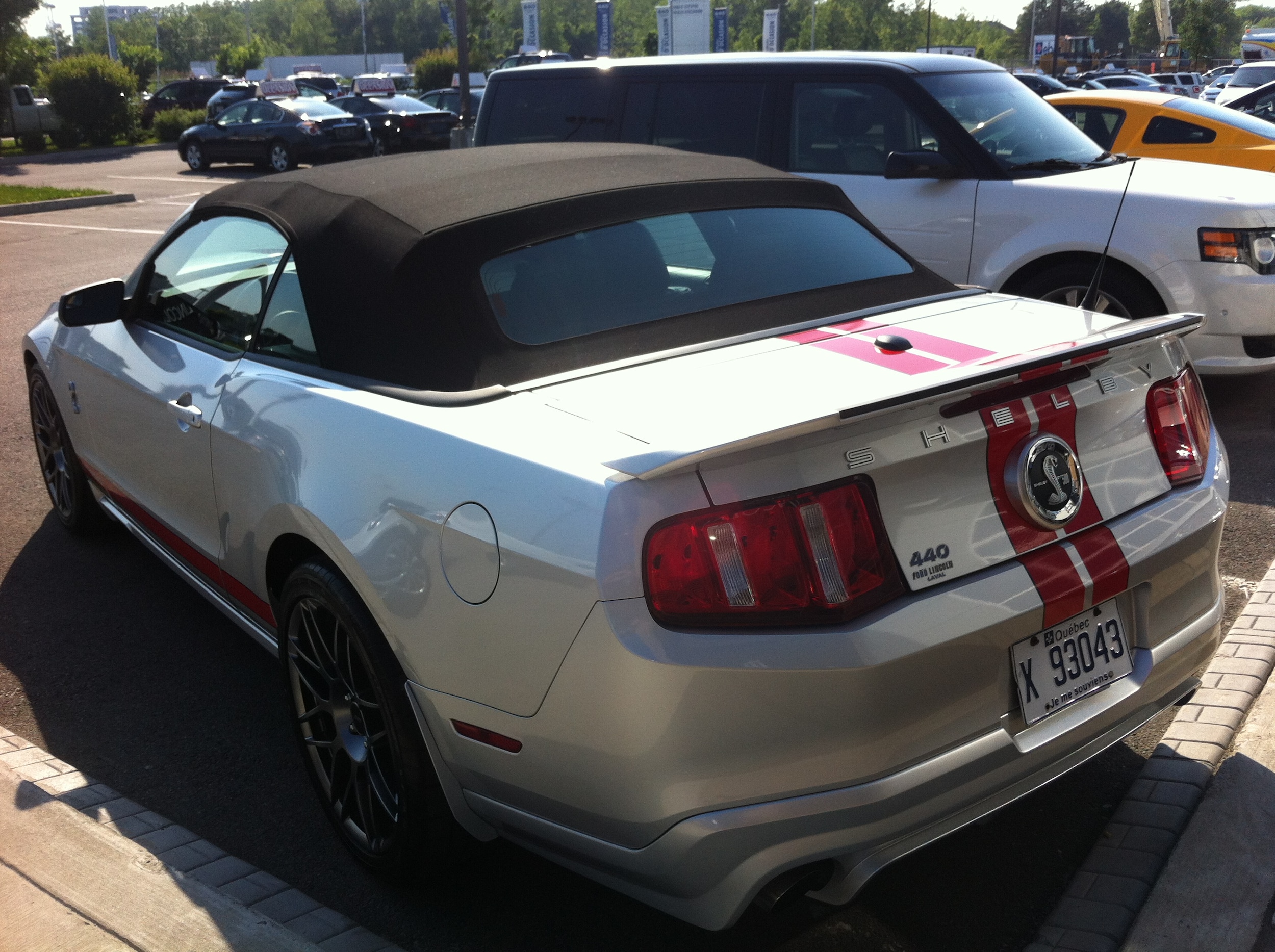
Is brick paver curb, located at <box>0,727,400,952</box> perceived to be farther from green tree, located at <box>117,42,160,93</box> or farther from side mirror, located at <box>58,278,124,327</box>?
green tree, located at <box>117,42,160,93</box>

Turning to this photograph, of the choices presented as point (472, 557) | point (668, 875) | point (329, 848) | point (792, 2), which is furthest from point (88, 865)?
point (792, 2)

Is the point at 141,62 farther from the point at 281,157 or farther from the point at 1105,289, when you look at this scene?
the point at 1105,289

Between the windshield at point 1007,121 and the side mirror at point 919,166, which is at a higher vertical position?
the windshield at point 1007,121

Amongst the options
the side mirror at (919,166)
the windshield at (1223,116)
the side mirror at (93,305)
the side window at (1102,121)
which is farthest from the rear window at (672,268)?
the windshield at (1223,116)

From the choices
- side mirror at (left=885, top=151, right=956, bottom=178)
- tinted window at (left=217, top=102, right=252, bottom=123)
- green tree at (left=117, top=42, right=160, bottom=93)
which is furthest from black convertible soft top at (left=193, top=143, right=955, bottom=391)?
green tree at (left=117, top=42, right=160, bottom=93)

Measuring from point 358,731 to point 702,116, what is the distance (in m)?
5.15

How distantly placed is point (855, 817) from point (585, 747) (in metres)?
0.50

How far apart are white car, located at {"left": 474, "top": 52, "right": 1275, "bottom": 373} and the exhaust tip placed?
14.5 feet

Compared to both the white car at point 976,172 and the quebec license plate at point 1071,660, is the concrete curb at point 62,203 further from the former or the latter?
the quebec license plate at point 1071,660

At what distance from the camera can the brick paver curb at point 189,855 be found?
266cm

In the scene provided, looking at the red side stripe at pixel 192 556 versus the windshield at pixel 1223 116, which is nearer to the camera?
the red side stripe at pixel 192 556

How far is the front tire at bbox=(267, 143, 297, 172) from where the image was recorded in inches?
1021

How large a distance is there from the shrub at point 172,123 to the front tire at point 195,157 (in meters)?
11.2

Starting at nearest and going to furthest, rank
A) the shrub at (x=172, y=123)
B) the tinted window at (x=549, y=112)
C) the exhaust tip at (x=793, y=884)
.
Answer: the exhaust tip at (x=793, y=884), the tinted window at (x=549, y=112), the shrub at (x=172, y=123)
